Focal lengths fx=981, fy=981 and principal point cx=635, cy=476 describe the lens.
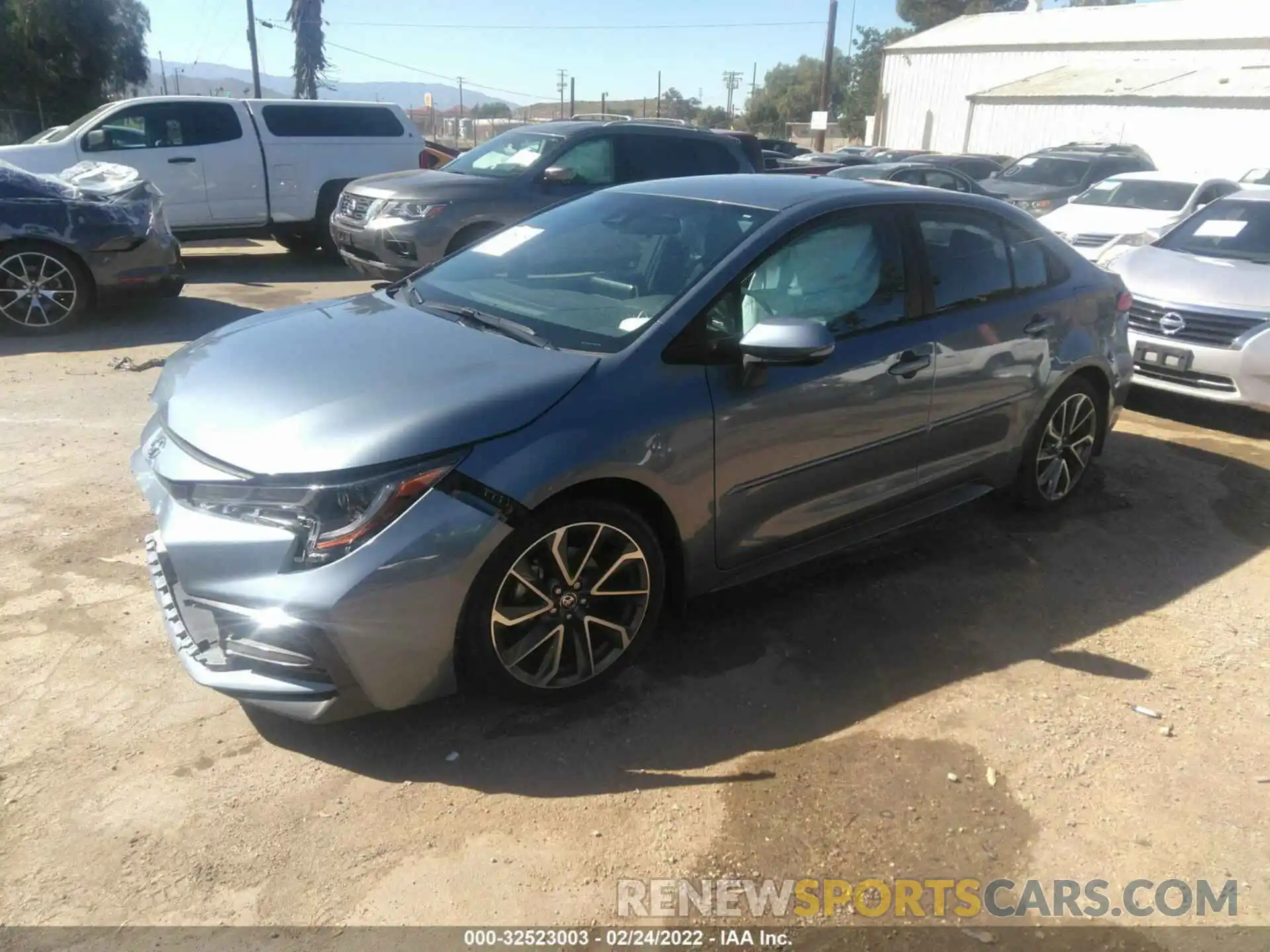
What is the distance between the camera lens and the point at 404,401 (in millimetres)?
2945

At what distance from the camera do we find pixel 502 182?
370 inches

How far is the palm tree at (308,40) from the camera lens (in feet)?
108

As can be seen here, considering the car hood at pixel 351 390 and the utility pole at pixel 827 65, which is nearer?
the car hood at pixel 351 390

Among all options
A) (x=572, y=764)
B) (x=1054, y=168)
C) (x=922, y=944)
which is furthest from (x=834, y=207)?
(x=1054, y=168)

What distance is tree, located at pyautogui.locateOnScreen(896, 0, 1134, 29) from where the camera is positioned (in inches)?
2655

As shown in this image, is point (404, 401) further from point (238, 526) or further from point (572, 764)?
point (572, 764)

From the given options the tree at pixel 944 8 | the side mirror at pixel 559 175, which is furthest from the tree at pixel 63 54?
the tree at pixel 944 8

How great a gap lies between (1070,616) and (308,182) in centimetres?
1053

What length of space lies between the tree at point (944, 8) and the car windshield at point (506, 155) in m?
66.5

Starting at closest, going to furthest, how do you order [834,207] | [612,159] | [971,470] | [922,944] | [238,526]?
1. [922,944]
2. [238,526]
3. [834,207]
4. [971,470]
5. [612,159]

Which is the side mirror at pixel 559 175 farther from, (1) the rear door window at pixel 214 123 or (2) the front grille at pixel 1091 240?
(2) the front grille at pixel 1091 240

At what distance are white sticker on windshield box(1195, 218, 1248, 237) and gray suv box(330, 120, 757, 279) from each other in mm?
4006

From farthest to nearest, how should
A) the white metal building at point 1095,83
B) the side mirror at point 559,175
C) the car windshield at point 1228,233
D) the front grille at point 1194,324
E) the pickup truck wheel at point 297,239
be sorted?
the white metal building at point 1095,83
the pickup truck wheel at point 297,239
the side mirror at point 559,175
the car windshield at point 1228,233
the front grille at point 1194,324

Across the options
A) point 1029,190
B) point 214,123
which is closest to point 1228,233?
point 1029,190
